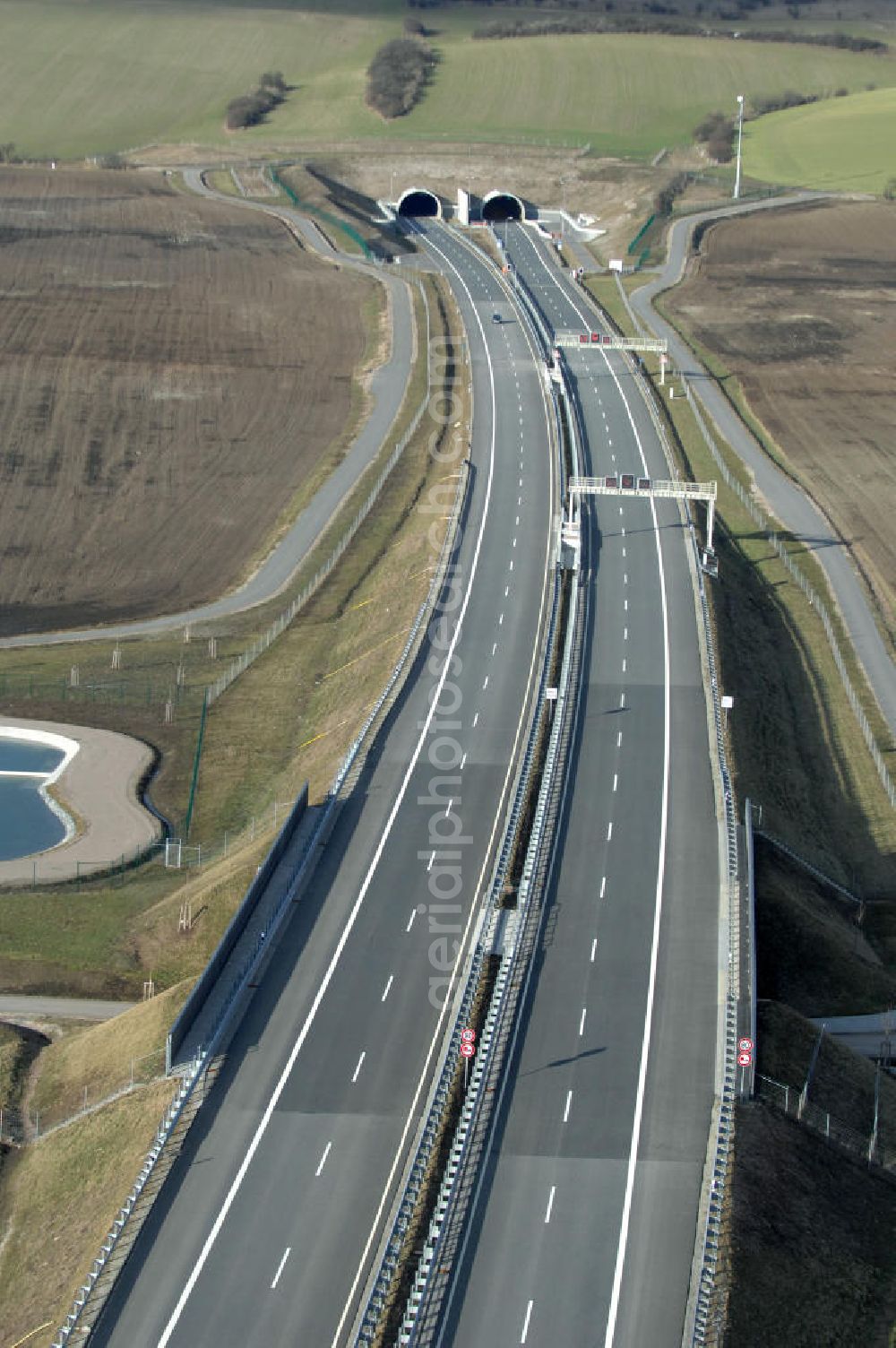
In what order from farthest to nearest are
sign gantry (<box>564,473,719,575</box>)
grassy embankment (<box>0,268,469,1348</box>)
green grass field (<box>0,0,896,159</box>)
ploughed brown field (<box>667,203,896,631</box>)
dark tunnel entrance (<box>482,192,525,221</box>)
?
1. green grass field (<box>0,0,896,159</box>)
2. dark tunnel entrance (<box>482,192,525,221</box>)
3. ploughed brown field (<box>667,203,896,631</box>)
4. sign gantry (<box>564,473,719,575</box>)
5. grassy embankment (<box>0,268,469,1348</box>)

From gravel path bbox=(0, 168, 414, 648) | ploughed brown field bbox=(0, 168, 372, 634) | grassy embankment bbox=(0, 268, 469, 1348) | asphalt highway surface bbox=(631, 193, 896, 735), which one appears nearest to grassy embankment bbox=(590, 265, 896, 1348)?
asphalt highway surface bbox=(631, 193, 896, 735)

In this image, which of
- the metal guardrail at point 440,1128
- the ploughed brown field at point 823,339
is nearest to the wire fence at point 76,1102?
the metal guardrail at point 440,1128

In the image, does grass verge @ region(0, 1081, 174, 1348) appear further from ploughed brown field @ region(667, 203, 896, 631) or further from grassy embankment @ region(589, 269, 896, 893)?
ploughed brown field @ region(667, 203, 896, 631)

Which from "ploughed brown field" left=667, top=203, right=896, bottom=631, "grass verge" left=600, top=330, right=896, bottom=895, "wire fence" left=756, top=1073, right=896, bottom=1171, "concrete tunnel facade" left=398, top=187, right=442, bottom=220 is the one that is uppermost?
"concrete tunnel facade" left=398, top=187, right=442, bottom=220

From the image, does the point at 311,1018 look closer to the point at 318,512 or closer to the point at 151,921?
the point at 151,921

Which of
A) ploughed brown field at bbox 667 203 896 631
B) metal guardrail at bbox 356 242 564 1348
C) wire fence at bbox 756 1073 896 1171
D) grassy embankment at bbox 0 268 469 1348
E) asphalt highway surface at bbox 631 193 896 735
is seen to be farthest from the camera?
ploughed brown field at bbox 667 203 896 631

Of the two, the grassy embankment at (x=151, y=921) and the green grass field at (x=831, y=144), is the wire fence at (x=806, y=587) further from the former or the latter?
the green grass field at (x=831, y=144)

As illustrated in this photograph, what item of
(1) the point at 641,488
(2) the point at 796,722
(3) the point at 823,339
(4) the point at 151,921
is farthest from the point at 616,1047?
(3) the point at 823,339
